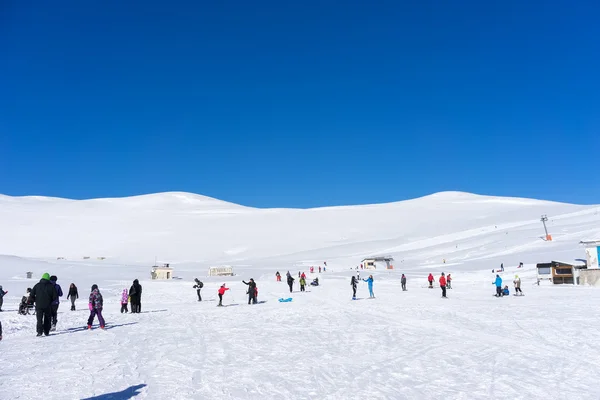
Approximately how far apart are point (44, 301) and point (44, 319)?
744 mm

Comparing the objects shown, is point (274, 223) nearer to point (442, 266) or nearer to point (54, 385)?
point (442, 266)

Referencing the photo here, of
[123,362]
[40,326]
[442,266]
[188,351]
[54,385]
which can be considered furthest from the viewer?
[442,266]

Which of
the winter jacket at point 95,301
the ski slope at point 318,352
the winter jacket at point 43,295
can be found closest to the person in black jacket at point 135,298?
the ski slope at point 318,352

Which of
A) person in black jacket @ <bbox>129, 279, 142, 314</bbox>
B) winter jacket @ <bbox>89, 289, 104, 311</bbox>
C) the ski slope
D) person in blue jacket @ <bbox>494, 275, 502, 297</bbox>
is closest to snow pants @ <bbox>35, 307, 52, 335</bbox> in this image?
the ski slope

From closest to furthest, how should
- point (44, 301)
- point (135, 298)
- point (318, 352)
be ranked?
point (318, 352) < point (44, 301) < point (135, 298)

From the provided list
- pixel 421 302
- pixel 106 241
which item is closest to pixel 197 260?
pixel 106 241

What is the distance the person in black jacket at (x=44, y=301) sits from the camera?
11.8 m

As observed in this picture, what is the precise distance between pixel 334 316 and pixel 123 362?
8.82 metres

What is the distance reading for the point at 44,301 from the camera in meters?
11.8

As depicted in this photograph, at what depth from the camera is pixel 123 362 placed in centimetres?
884

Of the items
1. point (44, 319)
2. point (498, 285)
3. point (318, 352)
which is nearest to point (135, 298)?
point (44, 319)

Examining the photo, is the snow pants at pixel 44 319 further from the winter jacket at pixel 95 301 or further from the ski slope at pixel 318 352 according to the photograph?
the winter jacket at pixel 95 301

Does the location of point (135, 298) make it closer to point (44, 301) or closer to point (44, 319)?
point (44, 319)

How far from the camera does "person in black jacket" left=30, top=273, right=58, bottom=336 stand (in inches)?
463
